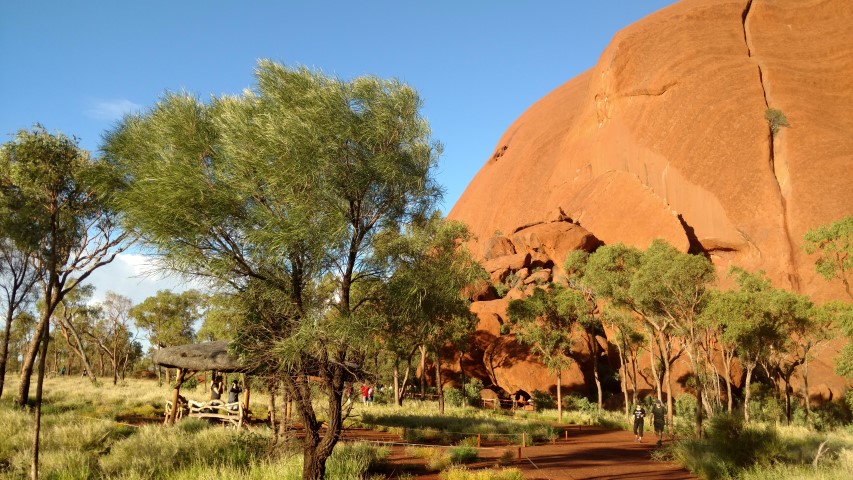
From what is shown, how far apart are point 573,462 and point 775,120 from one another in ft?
132

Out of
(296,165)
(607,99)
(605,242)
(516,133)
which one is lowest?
(296,165)

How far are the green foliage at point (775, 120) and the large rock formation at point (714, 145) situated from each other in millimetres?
444

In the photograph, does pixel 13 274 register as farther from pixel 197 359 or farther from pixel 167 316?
pixel 167 316

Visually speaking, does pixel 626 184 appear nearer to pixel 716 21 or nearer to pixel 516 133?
pixel 716 21

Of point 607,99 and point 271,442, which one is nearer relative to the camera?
point 271,442

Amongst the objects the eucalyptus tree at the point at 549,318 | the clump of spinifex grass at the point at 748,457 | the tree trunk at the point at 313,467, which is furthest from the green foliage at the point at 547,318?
the tree trunk at the point at 313,467

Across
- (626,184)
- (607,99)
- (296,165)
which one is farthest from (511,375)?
(296,165)

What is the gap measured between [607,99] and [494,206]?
57.7ft

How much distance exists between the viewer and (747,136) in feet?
142

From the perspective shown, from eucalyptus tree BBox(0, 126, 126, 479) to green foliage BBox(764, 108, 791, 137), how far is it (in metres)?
45.2

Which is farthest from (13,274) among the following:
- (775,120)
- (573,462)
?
(775,120)

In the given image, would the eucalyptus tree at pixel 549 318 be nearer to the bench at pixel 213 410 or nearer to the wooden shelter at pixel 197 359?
the bench at pixel 213 410

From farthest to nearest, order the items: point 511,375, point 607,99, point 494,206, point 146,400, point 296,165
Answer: point 494,206
point 607,99
point 511,375
point 146,400
point 296,165

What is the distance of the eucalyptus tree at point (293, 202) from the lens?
893 centimetres
